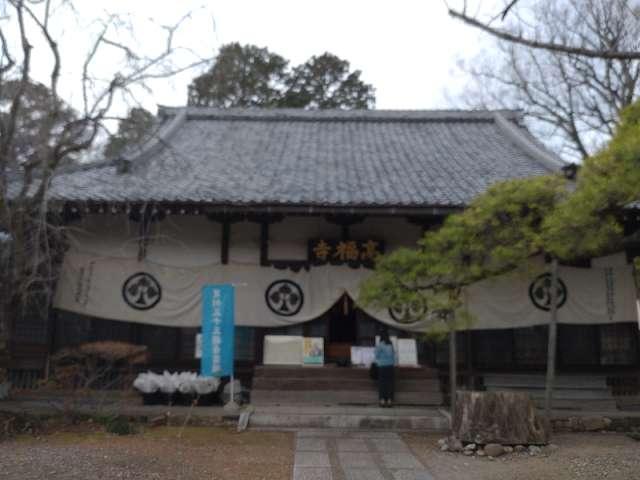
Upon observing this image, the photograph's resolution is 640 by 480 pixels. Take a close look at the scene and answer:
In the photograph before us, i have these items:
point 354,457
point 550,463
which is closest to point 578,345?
point 550,463

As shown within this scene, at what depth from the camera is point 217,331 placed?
913cm

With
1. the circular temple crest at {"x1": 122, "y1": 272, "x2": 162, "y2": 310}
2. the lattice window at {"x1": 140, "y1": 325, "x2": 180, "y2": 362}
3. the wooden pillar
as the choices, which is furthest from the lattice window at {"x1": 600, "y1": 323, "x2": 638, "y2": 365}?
the circular temple crest at {"x1": 122, "y1": 272, "x2": 162, "y2": 310}

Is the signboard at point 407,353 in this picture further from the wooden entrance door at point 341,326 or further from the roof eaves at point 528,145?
the roof eaves at point 528,145

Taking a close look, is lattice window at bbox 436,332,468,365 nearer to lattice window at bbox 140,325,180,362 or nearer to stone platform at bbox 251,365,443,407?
stone platform at bbox 251,365,443,407

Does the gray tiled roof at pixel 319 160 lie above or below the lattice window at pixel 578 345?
above

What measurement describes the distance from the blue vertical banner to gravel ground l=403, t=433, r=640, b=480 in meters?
3.06

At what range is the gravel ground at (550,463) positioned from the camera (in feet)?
20.1

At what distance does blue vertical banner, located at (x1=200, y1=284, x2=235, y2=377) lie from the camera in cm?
901

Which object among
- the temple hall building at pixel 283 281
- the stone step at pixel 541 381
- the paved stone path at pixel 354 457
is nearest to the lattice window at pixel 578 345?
the temple hall building at pixel 283 281

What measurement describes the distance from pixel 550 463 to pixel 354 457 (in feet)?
7.58

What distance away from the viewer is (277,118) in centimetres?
1688

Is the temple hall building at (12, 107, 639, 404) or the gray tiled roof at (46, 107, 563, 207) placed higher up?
the gray tiled roof at (46, 107, 563, 207)

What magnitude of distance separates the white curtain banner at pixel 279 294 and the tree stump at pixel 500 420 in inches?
108

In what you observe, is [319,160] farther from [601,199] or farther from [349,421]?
[601,199]
